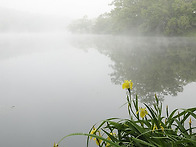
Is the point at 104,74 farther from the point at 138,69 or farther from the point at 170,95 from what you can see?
the point at 170,95

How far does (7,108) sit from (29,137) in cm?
93

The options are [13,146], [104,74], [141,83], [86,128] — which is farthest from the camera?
[104,74]

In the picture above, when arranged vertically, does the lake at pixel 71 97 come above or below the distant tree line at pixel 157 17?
below

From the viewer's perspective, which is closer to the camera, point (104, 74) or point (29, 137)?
point (29, 137)

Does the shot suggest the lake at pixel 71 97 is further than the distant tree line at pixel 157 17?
No

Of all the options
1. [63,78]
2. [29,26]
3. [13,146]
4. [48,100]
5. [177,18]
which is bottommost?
[13,146]

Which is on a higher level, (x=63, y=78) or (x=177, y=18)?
(x=177, y=18)

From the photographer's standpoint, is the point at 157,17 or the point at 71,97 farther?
the point at 157,17

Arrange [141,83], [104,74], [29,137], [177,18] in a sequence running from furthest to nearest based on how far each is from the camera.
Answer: [177,18], [104,74], [141,83], [29,137]

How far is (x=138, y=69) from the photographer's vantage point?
14.8 ft

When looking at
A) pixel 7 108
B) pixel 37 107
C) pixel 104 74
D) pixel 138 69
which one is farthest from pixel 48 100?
pixel 138 69

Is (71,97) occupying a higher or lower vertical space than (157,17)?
lower

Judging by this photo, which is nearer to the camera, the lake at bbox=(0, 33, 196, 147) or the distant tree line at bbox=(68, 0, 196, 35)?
the lake at bbox=(0, 33, 196, 147)

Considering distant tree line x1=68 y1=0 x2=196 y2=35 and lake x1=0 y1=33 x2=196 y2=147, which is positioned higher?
distant tree line x1=68 y1=0 x2=196 y2=35
